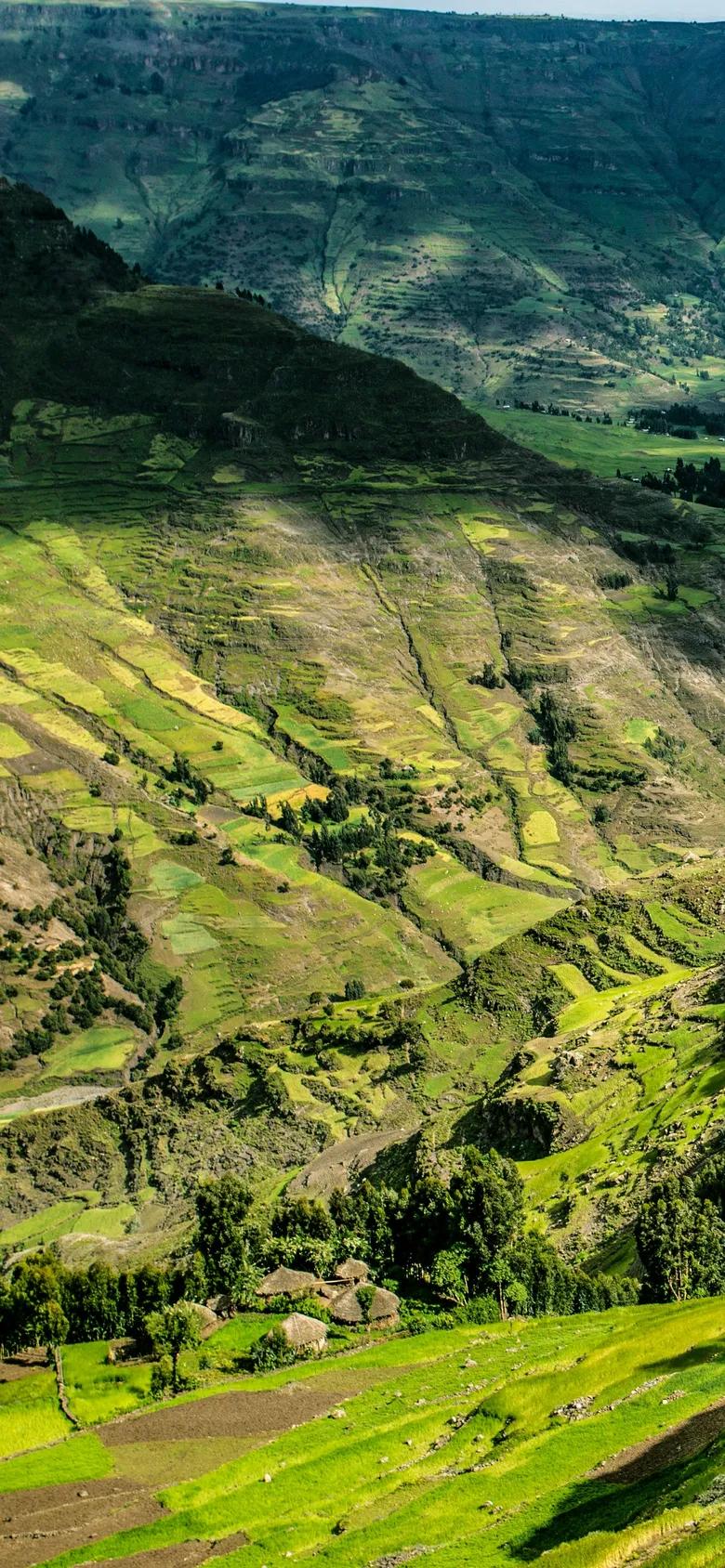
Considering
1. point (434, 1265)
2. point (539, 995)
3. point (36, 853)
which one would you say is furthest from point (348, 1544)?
point (36, 853)

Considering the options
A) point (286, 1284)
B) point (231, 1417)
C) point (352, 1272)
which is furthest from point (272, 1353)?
point (352, 1272)

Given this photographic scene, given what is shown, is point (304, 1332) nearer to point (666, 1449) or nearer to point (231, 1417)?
point (231, 1417)

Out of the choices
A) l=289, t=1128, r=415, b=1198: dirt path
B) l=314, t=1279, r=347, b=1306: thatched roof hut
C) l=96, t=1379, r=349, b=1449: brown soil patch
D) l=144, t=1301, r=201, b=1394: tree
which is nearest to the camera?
l=96, t=1379, r=349, b=1449: brown soil patch

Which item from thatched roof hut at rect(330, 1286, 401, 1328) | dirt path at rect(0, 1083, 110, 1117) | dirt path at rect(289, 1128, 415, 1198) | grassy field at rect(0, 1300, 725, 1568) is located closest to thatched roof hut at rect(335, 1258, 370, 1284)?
thatched roof hut at rect(330, 1286, 401, 1328)

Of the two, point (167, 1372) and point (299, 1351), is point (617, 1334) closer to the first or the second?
point (299, 1351)

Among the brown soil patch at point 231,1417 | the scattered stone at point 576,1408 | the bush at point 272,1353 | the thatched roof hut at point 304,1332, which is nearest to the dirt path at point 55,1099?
the thatched roof hut at point 304,1332

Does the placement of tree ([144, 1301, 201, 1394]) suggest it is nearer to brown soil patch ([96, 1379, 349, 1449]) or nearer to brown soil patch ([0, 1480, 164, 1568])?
brown soil patch ([96, 1379, 349, 1449])
